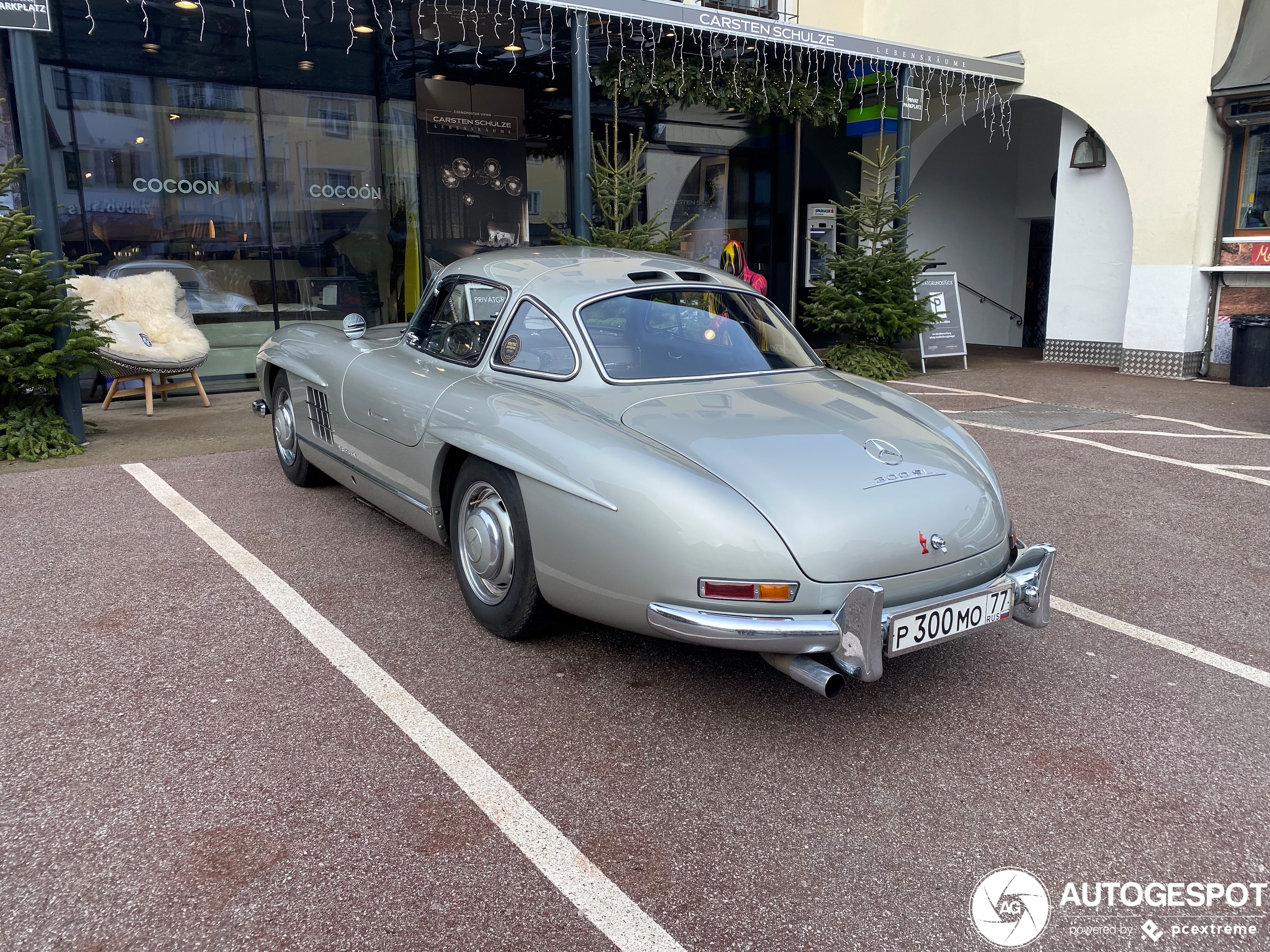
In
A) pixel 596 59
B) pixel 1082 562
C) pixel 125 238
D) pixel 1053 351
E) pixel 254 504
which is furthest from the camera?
pixel 1053 351

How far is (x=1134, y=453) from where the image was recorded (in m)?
7.19

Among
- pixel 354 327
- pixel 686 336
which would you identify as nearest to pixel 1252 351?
pixel 686 336

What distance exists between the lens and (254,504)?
5.71 metres

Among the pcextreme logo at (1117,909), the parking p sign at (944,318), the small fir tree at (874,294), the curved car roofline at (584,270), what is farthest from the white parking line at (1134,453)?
the pcextreme logo at (1117,909)

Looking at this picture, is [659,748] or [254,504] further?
[254,504]

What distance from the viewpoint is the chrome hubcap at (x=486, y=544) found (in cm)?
361

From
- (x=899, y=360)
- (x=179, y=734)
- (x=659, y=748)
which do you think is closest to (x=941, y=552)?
(x=659, y=748)

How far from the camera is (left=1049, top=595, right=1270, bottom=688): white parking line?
3.52 metres

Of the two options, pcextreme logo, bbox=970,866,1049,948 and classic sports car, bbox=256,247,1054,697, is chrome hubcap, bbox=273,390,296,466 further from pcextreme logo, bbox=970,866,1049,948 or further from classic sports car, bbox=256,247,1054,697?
pcextreme logo, bbox=970,866,1049,948

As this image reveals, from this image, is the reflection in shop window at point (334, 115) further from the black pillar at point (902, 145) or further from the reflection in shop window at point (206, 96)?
the black pillar at point (902, 145)

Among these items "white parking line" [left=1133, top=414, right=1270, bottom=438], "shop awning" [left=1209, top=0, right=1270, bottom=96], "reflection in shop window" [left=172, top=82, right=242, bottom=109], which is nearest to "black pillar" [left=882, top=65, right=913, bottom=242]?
"shop awning" [left=1209, top=0, right=1270, bottom=96]

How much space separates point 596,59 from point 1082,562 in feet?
30.4

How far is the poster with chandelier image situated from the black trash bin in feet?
28.1

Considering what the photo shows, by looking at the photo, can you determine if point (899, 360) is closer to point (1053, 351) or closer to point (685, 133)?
point (1053, 351)
